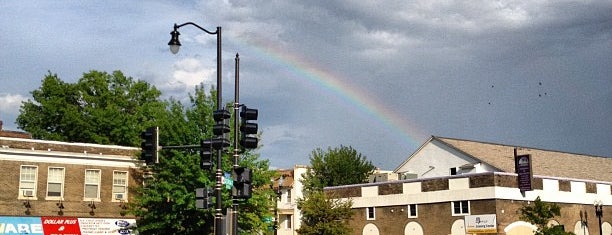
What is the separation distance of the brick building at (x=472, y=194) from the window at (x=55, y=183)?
22317 mm

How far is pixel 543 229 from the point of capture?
49094 mm

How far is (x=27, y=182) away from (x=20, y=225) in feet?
9.05

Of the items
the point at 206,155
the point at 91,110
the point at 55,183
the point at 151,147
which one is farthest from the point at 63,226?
the point at 206,155

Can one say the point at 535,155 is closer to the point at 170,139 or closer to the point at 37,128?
the point at 170,139

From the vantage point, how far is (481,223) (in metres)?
51.0

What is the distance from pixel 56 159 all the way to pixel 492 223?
95.7 feet

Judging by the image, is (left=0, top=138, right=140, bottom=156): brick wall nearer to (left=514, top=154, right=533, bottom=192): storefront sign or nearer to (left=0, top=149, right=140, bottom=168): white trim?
(left=0, top=149, right=140, bottom=168): white trim

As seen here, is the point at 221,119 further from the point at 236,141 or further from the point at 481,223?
the point at 481,223

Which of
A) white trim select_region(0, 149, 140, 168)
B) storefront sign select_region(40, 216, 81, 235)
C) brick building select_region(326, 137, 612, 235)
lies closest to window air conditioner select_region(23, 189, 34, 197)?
storefront sign select_region(40, 216, 81, 235)

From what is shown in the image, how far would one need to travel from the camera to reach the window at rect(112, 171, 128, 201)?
170ft

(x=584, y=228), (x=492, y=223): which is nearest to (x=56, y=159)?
(x=492, y=223)

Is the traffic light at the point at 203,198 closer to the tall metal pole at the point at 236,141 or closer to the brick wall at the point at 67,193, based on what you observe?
the tall metal pole at the point at 236,141

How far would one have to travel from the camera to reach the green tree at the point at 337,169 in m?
80.5

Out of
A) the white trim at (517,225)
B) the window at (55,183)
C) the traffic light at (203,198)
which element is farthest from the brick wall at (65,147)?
the traffic light at (203,198)
